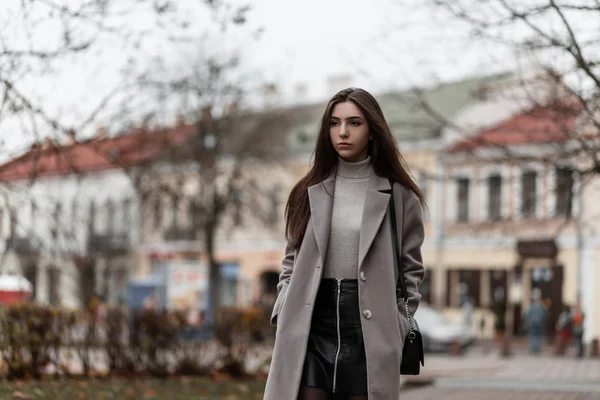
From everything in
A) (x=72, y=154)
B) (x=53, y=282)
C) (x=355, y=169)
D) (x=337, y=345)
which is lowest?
(x=53, y=282)

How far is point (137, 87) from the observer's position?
1320cm

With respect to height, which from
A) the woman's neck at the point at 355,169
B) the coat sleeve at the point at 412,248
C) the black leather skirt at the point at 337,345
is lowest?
the black leather skirt at the point at 337,345

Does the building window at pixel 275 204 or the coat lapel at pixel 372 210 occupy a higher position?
the building window at pixel 275 204

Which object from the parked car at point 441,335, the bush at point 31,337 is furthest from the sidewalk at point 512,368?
the bush at point 31,337

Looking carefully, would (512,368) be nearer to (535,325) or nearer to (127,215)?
(535,325)

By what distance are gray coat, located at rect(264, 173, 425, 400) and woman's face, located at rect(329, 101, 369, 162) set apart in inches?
6.1

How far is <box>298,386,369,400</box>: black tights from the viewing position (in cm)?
428

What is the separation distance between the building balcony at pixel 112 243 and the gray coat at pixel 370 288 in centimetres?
4049

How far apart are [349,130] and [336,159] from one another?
20 centimetres

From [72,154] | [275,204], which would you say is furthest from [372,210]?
[275,204]

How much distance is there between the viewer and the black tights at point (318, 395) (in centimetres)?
428

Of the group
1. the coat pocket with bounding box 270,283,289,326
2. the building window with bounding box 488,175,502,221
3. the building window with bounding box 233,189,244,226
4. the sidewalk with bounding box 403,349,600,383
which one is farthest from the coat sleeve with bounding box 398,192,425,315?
the building window with bounding box 488,175,502,221

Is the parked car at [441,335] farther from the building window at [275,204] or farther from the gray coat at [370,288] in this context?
the gray coat at [370,288]

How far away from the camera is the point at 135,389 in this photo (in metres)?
12.7
